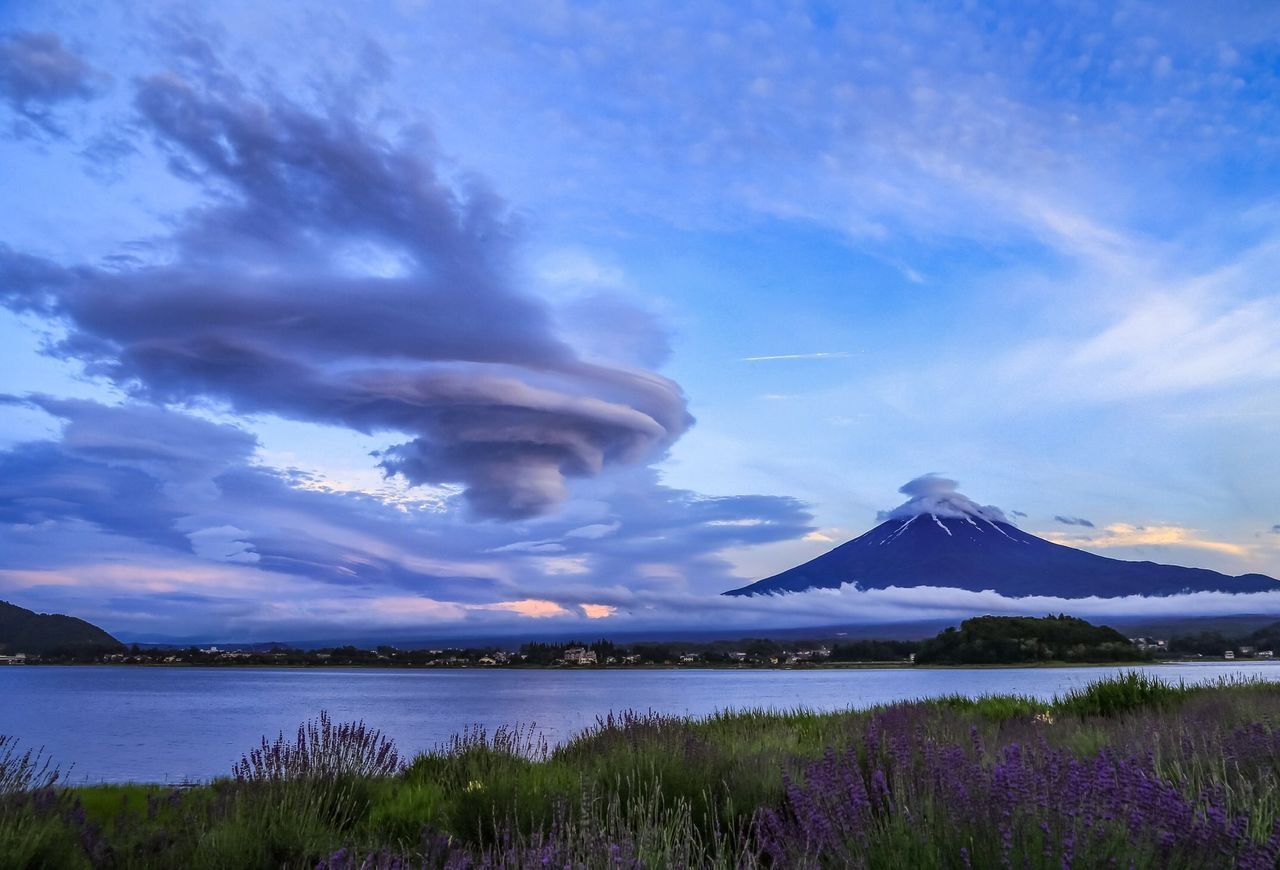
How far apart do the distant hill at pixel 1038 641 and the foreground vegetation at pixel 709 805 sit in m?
89.5

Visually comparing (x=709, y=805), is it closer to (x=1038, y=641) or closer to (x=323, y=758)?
(x=323, y=758)

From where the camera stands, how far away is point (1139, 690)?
1520 centimetres

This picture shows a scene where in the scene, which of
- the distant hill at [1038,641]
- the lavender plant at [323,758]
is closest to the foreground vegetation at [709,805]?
the lavender plant at [323,758]

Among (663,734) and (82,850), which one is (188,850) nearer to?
(82,850)

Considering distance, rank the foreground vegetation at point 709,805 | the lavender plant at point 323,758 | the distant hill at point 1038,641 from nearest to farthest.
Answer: the foreground vegetation at point 709,805
the lavender plant at point 323,758
the distant hill at point 1038,641

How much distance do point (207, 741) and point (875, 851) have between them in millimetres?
48758

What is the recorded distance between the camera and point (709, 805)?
679 centimetres

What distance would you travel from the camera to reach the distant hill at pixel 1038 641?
9269 cm

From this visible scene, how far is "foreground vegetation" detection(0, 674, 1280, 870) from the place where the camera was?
12.1ft

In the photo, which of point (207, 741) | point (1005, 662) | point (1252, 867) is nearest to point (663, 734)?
point (1252, 867)

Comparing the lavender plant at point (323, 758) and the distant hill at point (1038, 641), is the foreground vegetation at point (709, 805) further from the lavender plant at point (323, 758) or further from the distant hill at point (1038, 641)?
the distant hill at point (1038, 641)

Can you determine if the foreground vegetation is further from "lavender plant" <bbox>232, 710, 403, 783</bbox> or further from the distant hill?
the distant hill

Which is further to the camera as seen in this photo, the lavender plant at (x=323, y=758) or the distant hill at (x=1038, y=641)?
the distant hill at (x=1038, y=641)

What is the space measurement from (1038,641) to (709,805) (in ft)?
322
